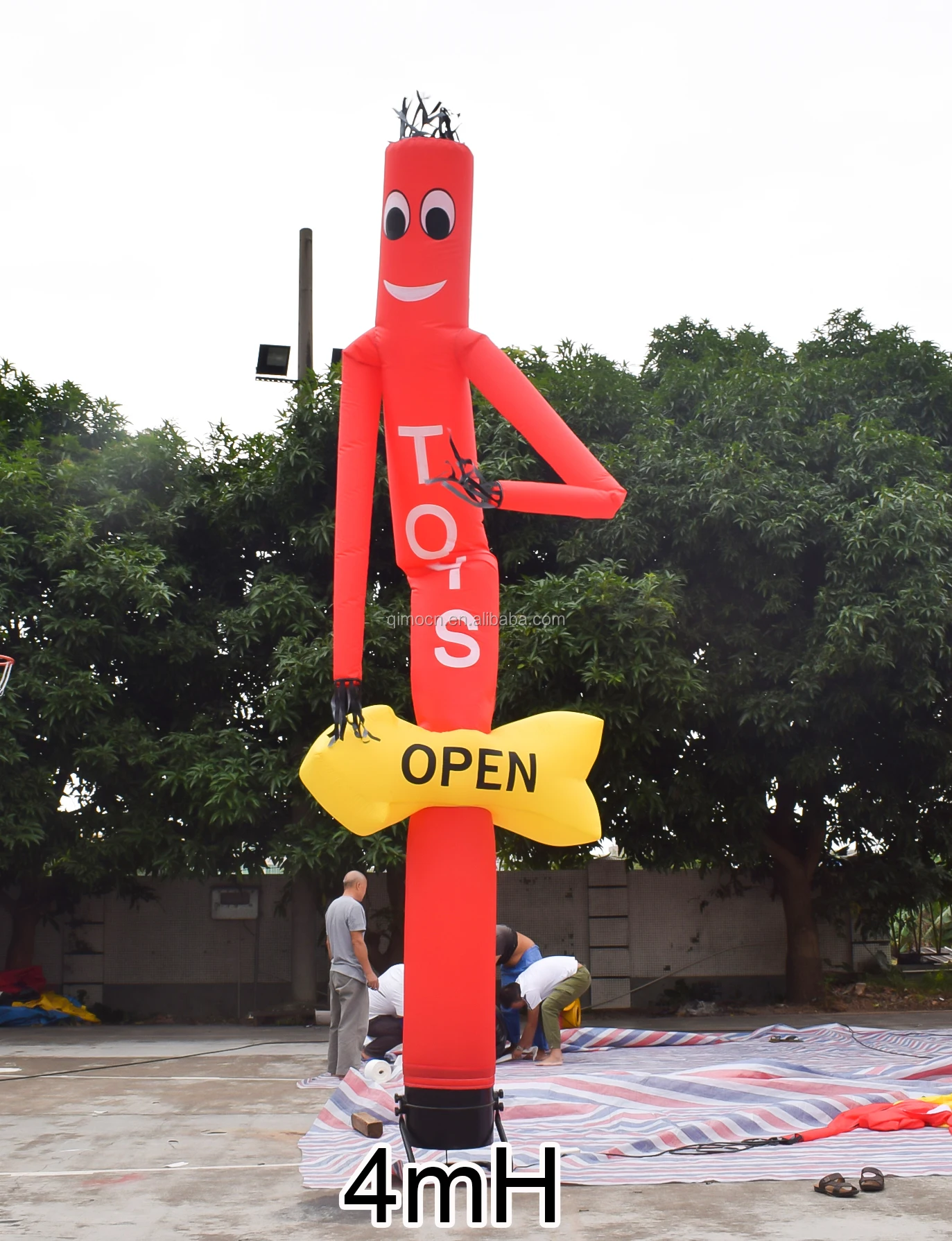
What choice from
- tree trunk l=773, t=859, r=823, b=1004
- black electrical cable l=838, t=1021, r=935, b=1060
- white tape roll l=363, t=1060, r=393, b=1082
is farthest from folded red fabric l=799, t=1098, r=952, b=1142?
tree trunk l=773, t=859, r=823, b=1004

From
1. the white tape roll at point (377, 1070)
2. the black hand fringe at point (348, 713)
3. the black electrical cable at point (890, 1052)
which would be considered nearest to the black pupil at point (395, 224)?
the black hand fringe at point (348, 713)

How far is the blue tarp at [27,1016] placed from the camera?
1294 centimetres

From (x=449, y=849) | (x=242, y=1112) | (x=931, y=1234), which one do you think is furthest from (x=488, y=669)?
(x=242, y=1112)

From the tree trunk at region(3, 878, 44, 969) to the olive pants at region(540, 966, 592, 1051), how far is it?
6.94 meters

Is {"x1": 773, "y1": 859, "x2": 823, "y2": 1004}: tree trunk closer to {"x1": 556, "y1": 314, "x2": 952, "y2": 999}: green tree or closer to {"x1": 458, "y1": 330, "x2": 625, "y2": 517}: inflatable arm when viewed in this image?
{"x1": 556, "y1": 314, "x2": 952, "y2": 999}: green tree

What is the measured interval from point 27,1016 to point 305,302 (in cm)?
833

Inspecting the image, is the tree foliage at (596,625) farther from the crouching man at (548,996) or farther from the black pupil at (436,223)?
the black pupil at (436,223)

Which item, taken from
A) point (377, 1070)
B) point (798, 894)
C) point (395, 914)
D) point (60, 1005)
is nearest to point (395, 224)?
point (377, 1070)

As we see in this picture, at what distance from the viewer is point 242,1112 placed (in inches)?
302

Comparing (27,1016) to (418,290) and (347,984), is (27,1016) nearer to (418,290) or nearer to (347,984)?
(347,984)

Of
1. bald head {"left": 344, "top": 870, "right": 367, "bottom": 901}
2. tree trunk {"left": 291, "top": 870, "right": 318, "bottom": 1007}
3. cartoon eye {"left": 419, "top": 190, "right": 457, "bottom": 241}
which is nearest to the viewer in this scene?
cartoon eye {"left": 419, "top": 190, "right": 457, "bottom": 241}

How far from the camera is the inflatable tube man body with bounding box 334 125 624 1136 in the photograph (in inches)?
213

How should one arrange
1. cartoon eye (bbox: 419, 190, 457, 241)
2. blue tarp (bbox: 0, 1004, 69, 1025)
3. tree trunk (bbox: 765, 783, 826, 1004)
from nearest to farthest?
cartoon eye (bbox: 419, 190, 457, 241)
blue tarp (bbox: 0, 1004, 69, 1025)
tree trunk (bbox: 765, 783, 826, 1004)

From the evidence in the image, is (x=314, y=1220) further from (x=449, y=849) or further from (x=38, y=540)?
(x=38, y=540)
